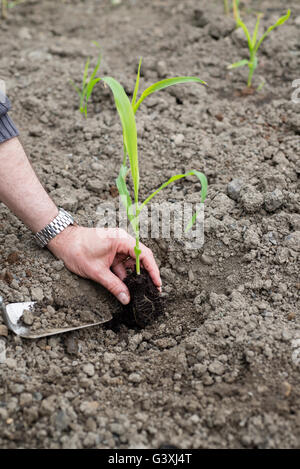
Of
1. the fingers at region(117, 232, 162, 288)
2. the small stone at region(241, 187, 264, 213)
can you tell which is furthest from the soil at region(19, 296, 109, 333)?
the small stone at region(241, 187, 264, 213)

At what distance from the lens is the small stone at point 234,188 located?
1.91 metres

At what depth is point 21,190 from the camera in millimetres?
1572

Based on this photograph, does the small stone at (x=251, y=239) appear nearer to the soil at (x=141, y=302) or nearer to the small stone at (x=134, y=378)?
the soil at (x=141, y=302)

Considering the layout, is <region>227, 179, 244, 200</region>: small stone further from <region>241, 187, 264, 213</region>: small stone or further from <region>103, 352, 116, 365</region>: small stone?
<region>103, 352, 116, 365</region>: small stone

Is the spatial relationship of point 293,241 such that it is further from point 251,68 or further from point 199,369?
point 251,68

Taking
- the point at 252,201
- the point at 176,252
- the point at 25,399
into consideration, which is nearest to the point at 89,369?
the point at 25,399

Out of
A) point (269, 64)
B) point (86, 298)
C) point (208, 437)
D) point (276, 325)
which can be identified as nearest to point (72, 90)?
point (269, 64)

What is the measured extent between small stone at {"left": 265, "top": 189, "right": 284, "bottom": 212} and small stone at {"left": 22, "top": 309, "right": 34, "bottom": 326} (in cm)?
101

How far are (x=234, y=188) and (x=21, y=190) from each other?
34.5 inches

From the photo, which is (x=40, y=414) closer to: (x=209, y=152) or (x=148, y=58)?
(x=209, y=152)

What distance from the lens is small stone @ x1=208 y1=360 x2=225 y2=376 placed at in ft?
4.61

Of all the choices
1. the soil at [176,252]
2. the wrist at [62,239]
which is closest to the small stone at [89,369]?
the soil at [176,252]

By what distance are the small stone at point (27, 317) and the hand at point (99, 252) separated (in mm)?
240

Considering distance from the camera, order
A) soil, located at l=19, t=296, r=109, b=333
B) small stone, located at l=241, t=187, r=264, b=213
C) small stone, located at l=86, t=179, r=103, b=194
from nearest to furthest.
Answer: soil, located at l=19, t=296, r=109, b=333, small stone, located at l=241, t=187, r=264, b=213, small stone, located at l=86, t=179, r=103, b=194
